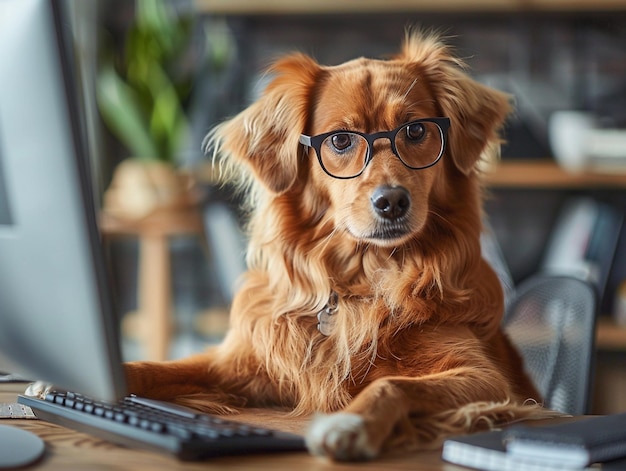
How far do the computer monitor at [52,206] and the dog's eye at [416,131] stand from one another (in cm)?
50

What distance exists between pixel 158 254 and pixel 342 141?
6.87 feet

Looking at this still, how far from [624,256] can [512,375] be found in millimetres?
1816

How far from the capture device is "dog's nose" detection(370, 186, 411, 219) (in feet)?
3.59

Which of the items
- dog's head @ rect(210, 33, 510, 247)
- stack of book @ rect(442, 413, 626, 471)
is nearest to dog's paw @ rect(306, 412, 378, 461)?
stack of book @ rect(442, 413, 626, 471)

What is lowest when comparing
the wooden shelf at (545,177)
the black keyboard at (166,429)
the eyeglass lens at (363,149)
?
the wooden shelf at (545,177)

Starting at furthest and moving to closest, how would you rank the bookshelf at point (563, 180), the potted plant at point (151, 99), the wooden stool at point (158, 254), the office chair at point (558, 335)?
the potted plant at point (151, 99) < the wooden stool at point (158, 254) < the bookshelf at point (563, 180) < the office chair at point (558, 335)

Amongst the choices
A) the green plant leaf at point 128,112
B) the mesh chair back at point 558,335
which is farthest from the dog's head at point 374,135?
the green plant leaf at point 128,112

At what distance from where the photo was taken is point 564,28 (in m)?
3.19

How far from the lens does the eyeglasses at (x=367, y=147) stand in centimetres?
112

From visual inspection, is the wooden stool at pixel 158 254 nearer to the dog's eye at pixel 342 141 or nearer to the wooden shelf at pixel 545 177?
the wooden shelf at pixel 545 177

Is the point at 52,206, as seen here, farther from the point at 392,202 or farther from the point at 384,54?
the point at 384,54

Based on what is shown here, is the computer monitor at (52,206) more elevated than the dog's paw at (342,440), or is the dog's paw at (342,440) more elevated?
the computer monitor at (52,206)

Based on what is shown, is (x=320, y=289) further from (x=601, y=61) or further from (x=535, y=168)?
(x=601, y=61)

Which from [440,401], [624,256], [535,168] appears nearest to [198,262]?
[535,168]
